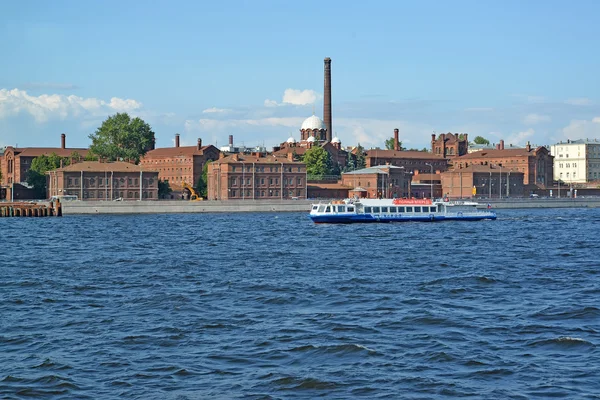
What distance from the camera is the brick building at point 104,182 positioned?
12206cm

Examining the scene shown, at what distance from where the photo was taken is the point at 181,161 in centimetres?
16388

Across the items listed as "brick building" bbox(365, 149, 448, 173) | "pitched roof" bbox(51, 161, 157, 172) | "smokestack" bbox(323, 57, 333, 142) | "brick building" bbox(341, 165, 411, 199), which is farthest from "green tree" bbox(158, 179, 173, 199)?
"brick building" bbox(365, 149, 448, 173)

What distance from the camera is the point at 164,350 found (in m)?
22.1

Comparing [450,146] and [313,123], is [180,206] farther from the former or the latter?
[450,146]

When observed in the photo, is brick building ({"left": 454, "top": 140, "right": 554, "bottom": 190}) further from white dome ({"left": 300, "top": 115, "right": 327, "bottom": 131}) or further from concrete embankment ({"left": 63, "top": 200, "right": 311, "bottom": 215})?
concrete embankment ({"left": 63, "top": 200, "right": 311, "bottom": 215})

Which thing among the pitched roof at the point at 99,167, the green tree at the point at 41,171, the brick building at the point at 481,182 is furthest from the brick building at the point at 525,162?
the green tree at the point at 41,171

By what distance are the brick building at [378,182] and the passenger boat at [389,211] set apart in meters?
48.0

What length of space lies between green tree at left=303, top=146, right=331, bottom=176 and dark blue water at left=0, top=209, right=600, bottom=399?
104779 millimetres

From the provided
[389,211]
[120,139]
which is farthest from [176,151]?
[389,211]

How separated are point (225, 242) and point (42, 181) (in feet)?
281

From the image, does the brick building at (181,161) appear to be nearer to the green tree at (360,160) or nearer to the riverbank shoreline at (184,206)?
the green tree at (360,160)

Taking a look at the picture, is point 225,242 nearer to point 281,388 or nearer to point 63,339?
point 63,339

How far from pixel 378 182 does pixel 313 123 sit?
117 feet

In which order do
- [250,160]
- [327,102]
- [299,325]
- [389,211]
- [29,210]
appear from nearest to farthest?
[299,325], [389,211], [29,210], [250,160], [327,102]
